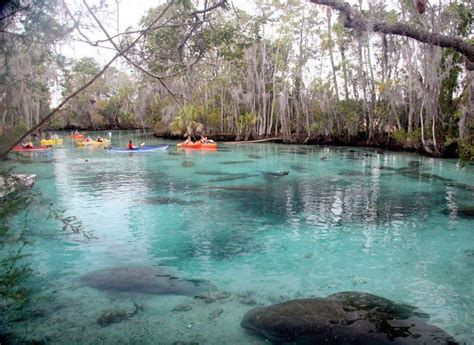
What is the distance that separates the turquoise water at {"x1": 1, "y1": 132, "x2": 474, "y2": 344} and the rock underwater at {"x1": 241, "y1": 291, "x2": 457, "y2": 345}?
0.28 m

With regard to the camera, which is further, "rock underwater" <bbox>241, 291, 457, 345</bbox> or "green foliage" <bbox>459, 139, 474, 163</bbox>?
"green foliage" <bbox>459, 139, 474, 163</bbox>

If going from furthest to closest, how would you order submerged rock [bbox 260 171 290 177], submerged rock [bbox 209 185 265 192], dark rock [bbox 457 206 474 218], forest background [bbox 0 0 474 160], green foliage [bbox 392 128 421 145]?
green foliage [bbox 392 128 421 145] < submerged rock [bbox 260 171 290 177] < submerged rock [bbox 209 185 265 192] < dark rock [bbox 457 206 474 218] < forest background [bbox 0 0 474 160]

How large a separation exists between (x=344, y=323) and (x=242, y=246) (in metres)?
4.41

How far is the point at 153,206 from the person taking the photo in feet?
46.7

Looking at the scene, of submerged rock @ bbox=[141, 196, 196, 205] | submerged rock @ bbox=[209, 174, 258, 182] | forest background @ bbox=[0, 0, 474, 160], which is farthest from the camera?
submerged rock @ bbox=[209, 174, 258, 182]

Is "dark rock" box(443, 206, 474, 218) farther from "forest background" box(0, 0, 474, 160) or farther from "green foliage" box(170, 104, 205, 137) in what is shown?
"green foliage" box(170, 104, 205, 137)

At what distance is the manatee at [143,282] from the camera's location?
7250mm

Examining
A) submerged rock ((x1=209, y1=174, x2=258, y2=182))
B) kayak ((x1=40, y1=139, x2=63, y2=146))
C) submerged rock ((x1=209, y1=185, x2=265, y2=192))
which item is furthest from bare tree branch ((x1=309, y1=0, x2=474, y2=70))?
kayak ((x1=40, y1=139, x2=63, y2=146))

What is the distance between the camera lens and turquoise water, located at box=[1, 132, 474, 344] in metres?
6.25

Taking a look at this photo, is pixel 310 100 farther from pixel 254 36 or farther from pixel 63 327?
pixel 63 327

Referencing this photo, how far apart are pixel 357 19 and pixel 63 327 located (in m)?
6.01

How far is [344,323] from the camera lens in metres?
5.65

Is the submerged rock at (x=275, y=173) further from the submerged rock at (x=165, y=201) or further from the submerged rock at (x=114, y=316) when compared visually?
the submerged rock at (x=114, y=316)

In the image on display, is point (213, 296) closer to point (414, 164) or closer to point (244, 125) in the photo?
point (414, 164)
